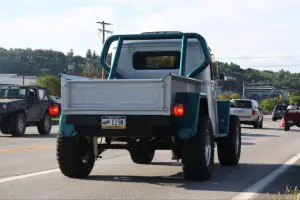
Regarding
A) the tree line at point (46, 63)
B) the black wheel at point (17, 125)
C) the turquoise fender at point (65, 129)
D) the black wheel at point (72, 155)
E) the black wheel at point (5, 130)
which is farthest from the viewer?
the tree line at point (46, 63)

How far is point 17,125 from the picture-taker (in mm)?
21406

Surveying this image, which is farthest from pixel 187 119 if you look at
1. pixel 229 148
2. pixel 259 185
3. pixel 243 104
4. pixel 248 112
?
pixel 243 104

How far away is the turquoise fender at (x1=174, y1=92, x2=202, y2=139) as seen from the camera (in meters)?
9.02

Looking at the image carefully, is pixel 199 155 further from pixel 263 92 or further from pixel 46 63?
pixel 263 92

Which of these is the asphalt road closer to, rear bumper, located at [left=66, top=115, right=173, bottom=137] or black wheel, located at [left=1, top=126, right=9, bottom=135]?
rear bumper, located at [left=66, top=115, right=173, bottom=137]

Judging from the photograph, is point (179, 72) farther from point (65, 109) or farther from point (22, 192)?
point (22, 192)

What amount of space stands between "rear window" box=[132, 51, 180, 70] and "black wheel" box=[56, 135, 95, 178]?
7.16ft

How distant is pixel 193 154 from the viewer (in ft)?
30.0

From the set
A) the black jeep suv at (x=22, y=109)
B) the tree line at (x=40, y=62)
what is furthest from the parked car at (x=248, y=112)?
the tree line at (x=40, y=62)

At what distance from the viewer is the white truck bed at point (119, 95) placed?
873 cm

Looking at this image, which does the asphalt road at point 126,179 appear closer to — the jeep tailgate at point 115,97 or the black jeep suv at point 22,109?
the jeep tailgate at point 115,97

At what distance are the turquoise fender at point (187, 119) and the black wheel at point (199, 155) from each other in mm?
172

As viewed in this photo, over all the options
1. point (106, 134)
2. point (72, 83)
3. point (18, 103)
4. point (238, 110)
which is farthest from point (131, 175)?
point (238, 110)

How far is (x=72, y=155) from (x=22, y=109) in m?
12.7
